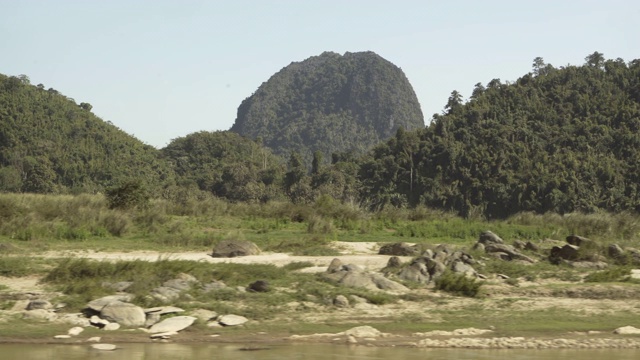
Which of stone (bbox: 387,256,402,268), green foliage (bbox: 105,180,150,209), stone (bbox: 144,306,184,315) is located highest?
green foliage (bbox: 105,180,150,209)

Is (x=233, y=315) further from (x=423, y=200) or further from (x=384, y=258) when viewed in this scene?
(x=423, y=200)

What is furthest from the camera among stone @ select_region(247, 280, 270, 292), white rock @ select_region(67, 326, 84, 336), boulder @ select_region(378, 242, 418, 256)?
boulder @ select_region(378, 242, 418, 256)

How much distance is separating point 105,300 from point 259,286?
2.69 m

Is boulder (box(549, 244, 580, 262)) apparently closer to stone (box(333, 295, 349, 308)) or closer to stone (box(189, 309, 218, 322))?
stone (box(333, 295, 349, 308))

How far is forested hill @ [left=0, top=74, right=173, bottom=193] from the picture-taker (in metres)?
58.6

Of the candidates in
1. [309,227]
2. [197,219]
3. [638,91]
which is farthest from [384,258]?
[638,91]

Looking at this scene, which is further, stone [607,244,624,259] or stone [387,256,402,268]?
stone [607,244,624,259]

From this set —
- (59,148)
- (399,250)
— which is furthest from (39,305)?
(59,148)

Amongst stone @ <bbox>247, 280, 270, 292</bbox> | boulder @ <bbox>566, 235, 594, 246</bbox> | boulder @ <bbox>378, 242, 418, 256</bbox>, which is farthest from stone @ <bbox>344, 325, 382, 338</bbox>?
boulder @ <bbox>566, 235, 594, 246</bbox>

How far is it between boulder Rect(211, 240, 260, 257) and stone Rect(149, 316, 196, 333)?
19.8ft

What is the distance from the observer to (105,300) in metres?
13.9

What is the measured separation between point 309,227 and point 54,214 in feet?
23.4

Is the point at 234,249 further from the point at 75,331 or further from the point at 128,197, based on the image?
the point at 128,197

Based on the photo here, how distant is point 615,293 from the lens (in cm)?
1575
